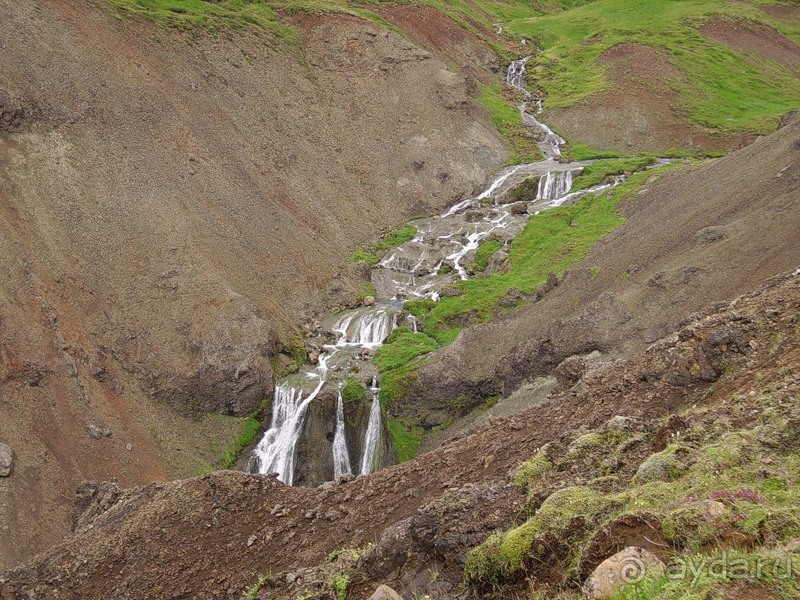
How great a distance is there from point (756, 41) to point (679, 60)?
1761 cm

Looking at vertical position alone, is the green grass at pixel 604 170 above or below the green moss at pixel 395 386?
above

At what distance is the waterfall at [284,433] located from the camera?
31.0 m

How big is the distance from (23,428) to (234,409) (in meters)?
9.61

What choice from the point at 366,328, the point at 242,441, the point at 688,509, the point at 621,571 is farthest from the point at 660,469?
the point at 366,328

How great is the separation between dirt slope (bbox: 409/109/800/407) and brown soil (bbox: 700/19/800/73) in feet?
177

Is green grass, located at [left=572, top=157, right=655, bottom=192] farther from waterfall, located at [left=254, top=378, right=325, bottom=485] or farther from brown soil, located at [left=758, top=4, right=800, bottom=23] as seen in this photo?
brown soil, located at [left=758, top=4, right=800, bottom=23]

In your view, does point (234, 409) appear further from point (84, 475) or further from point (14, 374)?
point (14, 374)

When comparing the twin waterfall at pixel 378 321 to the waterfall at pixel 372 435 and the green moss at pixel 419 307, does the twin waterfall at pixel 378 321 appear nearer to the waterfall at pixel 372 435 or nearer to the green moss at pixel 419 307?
the waterfall at pixel 372 435

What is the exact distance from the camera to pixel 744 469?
8172mm

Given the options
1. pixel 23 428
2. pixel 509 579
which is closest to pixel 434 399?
pixel 23 428

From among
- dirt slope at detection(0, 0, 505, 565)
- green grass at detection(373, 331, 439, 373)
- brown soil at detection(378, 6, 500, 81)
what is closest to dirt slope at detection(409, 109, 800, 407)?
green grass at detection(373, 331, 439, 373)
